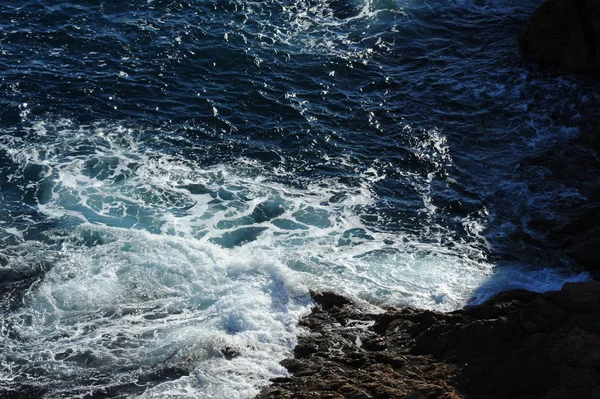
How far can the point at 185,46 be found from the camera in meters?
22.4

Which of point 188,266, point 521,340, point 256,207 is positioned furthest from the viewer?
point 256,207

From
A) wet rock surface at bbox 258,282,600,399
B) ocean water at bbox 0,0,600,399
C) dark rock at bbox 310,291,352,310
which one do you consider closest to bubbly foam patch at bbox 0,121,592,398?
ocean water at bbox 0,0,600,399

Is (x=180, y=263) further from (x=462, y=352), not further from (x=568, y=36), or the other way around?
(x=568, y=36)

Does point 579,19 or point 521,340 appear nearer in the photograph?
point 521,340

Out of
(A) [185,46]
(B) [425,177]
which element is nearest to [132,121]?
(A) [185,46]

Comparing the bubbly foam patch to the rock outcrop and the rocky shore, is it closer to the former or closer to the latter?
the rocky shore

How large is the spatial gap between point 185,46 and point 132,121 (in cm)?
413

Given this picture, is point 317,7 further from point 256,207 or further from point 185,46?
point 256,207

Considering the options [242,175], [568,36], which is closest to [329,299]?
[242,175]

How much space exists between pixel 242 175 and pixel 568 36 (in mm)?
10964

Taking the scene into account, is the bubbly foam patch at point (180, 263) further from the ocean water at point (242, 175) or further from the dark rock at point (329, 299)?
the dark rock at point (329, 299)

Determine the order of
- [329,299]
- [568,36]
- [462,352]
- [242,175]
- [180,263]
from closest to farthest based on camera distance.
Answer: [462,352]
[329,299]
[180,263]
[242,175]
[568,36]

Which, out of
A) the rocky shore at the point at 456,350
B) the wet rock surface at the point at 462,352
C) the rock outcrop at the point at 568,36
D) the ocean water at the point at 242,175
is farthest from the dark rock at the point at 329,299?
the rock outcrop at the point at 568,36

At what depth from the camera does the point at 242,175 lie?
17969 millimetres
